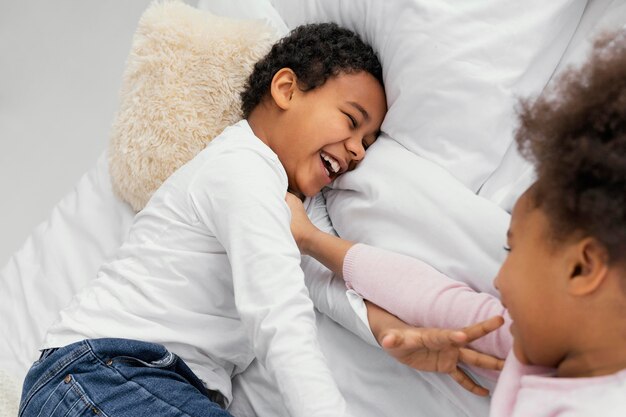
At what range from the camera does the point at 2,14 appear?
1.98 meters

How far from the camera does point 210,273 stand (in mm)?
1112

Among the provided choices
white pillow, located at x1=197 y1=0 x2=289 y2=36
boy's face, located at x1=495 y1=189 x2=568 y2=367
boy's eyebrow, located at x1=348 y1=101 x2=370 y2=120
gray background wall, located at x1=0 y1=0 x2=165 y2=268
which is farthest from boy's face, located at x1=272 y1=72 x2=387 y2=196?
gray background wall, located at x1=0 y1=0 x2=165 y2=268

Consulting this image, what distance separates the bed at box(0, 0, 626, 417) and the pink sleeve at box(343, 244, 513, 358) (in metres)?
0.03

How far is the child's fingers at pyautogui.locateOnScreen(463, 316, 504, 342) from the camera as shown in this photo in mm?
858

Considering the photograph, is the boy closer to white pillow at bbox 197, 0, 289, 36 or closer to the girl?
white pillow at bbox 197, 0, 289, 36

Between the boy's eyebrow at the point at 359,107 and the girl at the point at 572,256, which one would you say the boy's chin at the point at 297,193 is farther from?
the girl at the point at 572,256

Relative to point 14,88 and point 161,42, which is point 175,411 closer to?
point 161,42

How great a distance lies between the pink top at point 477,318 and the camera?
29.0 inches

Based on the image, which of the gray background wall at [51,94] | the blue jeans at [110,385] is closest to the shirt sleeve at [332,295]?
the blue jeans at [110,385]

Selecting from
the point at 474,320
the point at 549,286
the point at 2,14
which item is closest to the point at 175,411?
the point at 474,320

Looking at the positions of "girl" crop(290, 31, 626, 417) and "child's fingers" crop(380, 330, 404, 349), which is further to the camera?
"child's fingers" crop(380, 330, 404, 349)

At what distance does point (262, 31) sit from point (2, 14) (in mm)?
1015

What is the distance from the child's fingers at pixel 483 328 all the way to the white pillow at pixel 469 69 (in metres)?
0.30

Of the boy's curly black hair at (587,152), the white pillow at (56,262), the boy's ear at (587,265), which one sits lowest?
the white pillow at (56,262)
